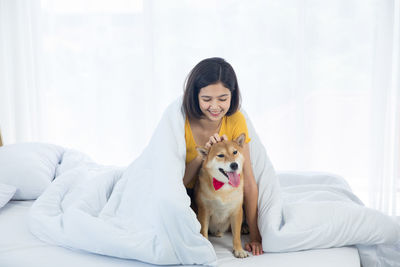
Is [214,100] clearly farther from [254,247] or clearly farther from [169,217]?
[254,247]

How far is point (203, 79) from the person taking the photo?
1.52 m

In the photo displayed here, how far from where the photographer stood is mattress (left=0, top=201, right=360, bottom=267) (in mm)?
1365

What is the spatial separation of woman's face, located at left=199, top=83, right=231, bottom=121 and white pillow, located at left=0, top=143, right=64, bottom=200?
3.37ft

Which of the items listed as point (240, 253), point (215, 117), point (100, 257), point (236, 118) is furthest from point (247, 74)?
point (100, 257)

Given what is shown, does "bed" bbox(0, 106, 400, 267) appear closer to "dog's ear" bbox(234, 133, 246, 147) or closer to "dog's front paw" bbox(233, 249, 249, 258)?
"dog's front paw" bbox(233, 249, 249, 258)

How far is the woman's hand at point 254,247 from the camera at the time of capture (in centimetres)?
149

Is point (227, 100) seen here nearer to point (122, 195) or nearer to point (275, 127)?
point (122, 195)

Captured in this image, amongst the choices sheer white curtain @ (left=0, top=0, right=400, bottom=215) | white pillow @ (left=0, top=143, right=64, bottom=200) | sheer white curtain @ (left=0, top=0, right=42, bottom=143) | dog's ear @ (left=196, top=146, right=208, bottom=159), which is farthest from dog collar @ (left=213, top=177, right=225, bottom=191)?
sheer white curtain @ (left=0, top=0, right=42, bottom=143)

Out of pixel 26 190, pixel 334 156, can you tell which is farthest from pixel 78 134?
pixel 334 156

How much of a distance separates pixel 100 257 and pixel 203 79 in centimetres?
75

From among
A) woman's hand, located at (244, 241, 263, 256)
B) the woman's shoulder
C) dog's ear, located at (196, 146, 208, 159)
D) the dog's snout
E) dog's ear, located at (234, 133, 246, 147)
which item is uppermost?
the woman's shoulder

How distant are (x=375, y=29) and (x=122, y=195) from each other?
7.74 feet

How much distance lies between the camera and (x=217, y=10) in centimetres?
319

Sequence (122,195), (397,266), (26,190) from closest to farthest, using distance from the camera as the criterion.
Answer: (397,266), (122,195), (26,190)
